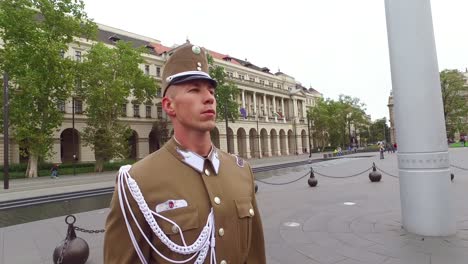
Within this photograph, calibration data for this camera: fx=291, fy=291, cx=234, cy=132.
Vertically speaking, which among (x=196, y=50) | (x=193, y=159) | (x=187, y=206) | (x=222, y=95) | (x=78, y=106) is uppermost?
(x=222, y=95)

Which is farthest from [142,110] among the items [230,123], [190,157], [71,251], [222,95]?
[190,157]

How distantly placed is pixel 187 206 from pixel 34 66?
29646 mm

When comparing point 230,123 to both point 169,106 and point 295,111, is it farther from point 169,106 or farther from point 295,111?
point 169,106

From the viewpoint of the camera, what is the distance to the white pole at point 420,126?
18.6 ft

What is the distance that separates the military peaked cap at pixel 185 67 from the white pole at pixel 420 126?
5.59m

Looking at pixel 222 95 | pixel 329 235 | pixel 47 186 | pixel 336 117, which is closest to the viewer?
pixel 329 235

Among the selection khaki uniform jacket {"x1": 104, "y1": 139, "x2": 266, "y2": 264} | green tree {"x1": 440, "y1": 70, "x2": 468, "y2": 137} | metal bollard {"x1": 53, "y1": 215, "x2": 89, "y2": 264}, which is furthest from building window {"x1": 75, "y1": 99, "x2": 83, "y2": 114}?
green tree {"x1": 440, "y1": 70, "x2": 468, "y2": 137}

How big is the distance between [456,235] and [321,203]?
412cm

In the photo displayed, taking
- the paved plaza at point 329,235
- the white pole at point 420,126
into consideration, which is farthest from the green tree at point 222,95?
the white pole at point 420,126

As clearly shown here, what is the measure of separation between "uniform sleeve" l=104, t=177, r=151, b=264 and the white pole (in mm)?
5948

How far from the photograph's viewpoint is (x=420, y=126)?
5.83 metres

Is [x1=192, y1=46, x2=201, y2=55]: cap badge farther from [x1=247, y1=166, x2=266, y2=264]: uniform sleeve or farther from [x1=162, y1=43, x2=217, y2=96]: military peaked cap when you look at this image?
[x1=247, y1=166, x2=266, y2=264]: uniform sleeve

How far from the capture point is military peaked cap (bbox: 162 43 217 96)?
165 cm

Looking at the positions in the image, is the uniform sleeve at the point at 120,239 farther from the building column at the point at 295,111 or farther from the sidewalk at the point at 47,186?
the building column at the point at 295,111
